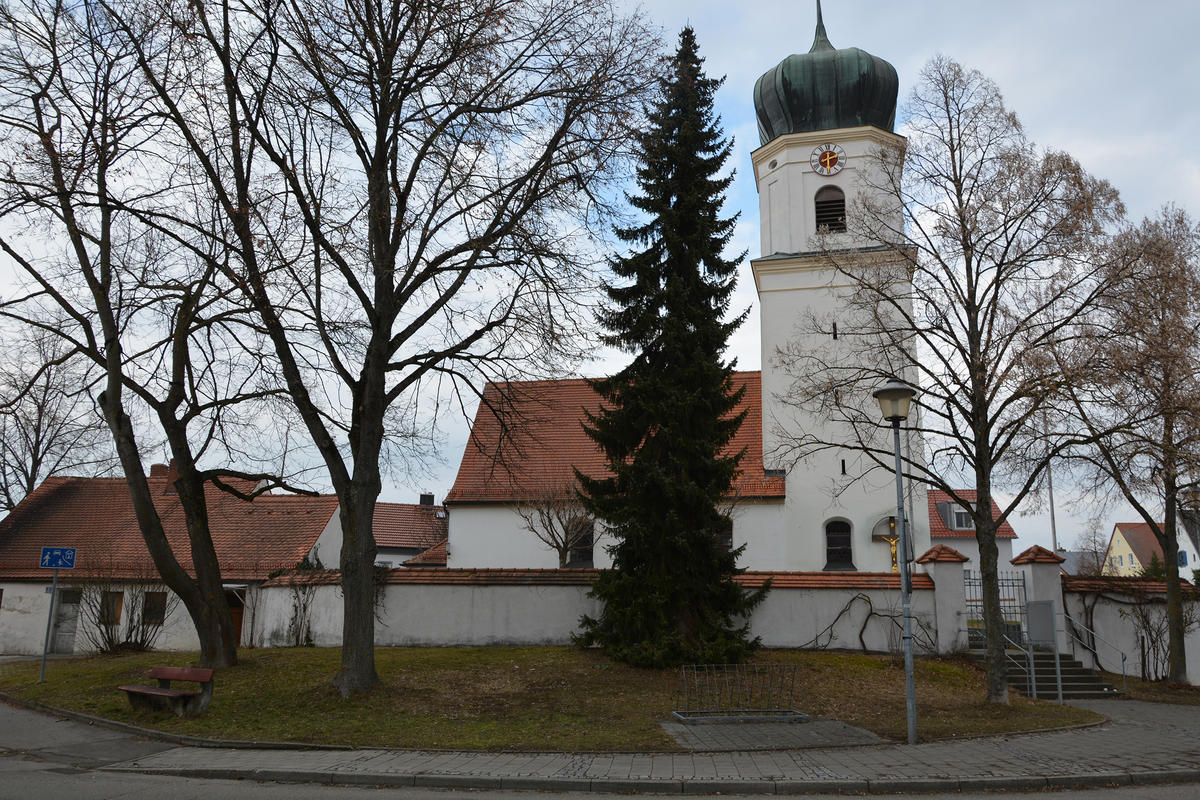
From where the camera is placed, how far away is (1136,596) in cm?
1880

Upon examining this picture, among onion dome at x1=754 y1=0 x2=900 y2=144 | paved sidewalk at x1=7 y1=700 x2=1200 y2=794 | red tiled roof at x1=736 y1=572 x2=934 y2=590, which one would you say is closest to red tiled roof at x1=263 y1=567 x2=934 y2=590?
red tiled roof at x1=736 y1=572 x2=934 y2=590

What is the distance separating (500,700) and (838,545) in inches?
572

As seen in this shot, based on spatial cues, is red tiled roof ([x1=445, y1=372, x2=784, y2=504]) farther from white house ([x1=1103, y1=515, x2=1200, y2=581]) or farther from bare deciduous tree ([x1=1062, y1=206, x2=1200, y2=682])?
white house ([x1=1103, y1=515, x2=1200, y2=581])

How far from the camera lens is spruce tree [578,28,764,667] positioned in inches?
616

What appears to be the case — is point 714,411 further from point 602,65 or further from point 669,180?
point 602,65

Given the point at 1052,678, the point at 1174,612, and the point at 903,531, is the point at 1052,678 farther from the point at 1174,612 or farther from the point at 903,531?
the point at 903,531

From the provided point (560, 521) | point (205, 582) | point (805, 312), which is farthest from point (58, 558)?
point (805, 312)

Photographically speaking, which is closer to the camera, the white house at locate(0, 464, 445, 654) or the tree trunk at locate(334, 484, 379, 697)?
the tree trunk at locate(334, 484, 379, 697)

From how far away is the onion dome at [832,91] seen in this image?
85.3 feet

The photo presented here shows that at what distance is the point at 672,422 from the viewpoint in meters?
16.0

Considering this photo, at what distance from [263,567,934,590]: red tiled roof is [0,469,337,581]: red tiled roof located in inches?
365

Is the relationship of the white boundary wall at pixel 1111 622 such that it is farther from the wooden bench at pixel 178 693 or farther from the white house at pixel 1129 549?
the white house at pixel 1129 549

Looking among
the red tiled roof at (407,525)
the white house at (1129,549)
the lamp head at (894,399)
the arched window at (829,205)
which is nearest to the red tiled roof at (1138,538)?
the white house at (1129,549)

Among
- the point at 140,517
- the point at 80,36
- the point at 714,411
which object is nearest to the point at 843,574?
the point at 714,411
